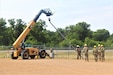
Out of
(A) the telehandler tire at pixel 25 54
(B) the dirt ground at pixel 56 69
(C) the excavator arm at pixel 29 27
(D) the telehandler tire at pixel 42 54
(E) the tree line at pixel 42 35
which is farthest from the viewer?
(E) the tree line at pixel 42 35

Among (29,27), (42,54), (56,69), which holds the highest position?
(29,27)

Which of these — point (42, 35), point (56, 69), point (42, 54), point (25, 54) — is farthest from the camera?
point (42, 35)

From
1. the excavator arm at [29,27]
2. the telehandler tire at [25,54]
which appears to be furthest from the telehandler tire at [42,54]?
the excavator arm at [29,27]

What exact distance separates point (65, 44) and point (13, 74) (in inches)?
2158

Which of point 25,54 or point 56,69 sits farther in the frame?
point 25,54

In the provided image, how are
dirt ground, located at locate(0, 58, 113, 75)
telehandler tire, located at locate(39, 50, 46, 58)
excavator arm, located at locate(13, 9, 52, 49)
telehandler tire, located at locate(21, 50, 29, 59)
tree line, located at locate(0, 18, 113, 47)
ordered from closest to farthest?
dirt ground, located at locate(0, 58, 113, 75)
telehandler tire, located at locate(21, 50, 29, 59)
excavator arm, located at locate(13, 9, 52, 49)
telehandler tire, located at locate(39, 50, 46, 58)
tree line, located at locate(0, 18, 113, 47)

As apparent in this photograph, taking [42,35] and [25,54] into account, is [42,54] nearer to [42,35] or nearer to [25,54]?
[25,54]

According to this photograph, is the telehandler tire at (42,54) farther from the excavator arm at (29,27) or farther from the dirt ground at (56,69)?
the dirt ground at (56,69)

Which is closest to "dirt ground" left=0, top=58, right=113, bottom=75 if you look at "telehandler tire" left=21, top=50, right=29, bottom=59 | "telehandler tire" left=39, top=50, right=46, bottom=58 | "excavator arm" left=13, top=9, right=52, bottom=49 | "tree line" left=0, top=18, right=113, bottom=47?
"telehandler tire" left=21, top=50, right=29, bottom=59

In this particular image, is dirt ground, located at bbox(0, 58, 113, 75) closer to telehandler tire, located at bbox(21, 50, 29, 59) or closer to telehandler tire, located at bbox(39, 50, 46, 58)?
telehandler tire, located at bbox(21, 50, 29, 59)

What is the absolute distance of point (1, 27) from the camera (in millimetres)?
93438

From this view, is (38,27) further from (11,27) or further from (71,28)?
(71,28)

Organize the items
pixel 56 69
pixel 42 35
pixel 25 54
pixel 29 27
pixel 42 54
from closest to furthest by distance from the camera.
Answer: pixel 56 69, pixel 25 54, pixel 42 54, pixel 29 27, pixel 42 35

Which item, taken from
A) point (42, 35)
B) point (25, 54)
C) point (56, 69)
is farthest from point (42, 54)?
point (42, 35)
